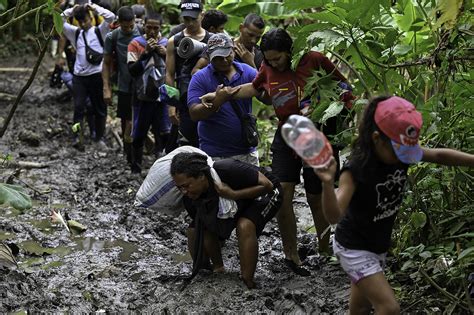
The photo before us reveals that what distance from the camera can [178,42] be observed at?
319 inches

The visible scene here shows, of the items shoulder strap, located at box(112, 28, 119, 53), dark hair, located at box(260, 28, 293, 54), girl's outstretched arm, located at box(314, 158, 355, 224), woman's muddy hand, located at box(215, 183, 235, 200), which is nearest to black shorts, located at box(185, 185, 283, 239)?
woman's muddy hand, located at box(215, 183, 235, 200)

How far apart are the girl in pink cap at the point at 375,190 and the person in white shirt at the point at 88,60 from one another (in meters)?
7.81

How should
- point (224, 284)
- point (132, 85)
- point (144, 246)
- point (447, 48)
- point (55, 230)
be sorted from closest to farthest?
1. point (447, 48)
2. point (224, 284)
3. point (144, 246)
4. point (55, 230)
5. point (132, 85)

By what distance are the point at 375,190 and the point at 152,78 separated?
18.3ft

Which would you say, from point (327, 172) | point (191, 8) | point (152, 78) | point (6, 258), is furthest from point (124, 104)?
point (327, 172)

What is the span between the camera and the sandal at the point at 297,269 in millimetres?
6289

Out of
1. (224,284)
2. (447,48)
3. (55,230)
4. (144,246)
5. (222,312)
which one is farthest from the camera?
(55,230)

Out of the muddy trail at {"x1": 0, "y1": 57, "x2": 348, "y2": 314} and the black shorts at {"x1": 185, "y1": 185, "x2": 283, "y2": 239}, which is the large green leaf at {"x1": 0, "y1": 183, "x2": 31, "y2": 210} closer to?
the muddy trail at {"x1": 0, "y1": 57, "x2": 348, "y2": 314}

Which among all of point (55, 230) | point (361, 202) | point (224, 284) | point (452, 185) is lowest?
point (55, 230)

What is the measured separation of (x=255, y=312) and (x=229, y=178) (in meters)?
0.97

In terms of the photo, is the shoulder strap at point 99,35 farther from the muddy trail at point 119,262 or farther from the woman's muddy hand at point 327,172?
the woman's muddy hand at point 327,172

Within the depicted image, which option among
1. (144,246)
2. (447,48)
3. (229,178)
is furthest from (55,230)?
(447,48)

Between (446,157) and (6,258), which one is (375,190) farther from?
(6,258)

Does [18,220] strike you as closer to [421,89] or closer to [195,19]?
[195,19]
